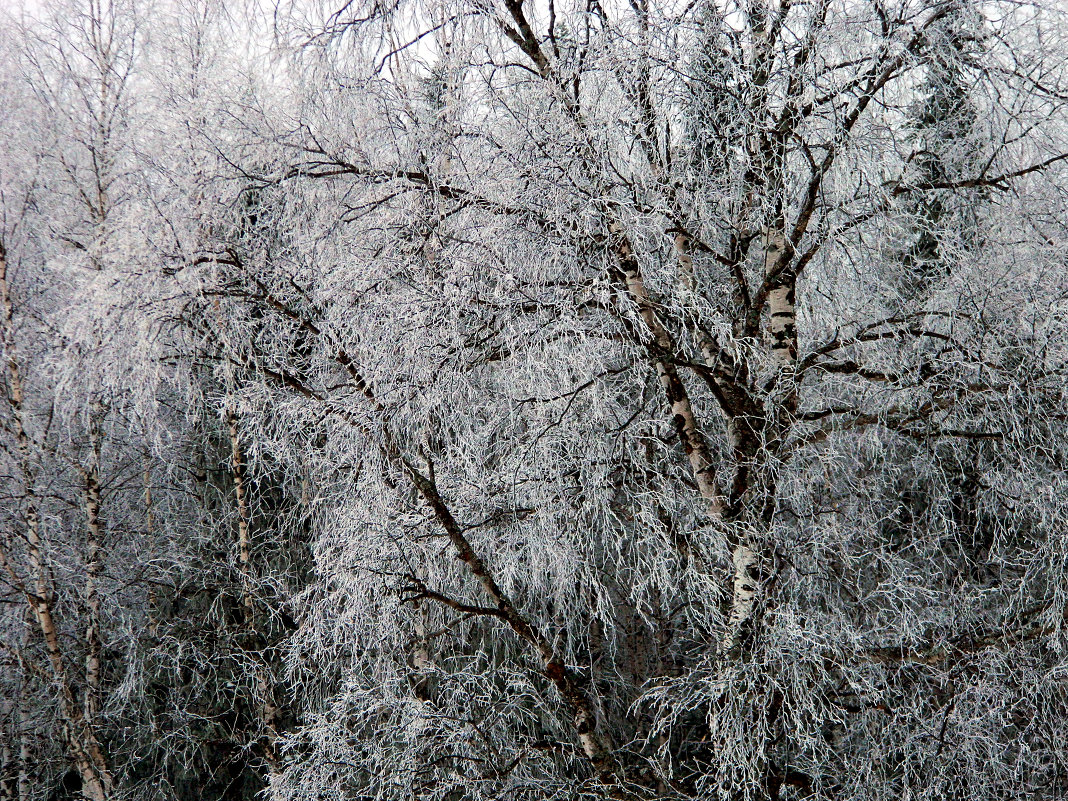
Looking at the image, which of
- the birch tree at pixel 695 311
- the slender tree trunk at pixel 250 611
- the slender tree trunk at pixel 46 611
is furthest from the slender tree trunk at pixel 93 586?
the birch tree at pixel 695 311

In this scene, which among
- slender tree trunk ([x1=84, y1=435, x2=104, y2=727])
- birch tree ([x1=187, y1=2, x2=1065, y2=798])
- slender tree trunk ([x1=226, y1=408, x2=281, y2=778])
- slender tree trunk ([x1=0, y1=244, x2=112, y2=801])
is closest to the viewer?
birch tree ([x1=187, y1=2, x2=1065, y2=798])

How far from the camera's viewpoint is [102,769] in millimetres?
6324

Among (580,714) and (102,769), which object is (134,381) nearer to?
(580,714)

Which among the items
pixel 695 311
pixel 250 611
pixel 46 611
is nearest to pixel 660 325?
pixel 695 311

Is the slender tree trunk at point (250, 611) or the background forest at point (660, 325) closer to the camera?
the background forest at point (660, 325)

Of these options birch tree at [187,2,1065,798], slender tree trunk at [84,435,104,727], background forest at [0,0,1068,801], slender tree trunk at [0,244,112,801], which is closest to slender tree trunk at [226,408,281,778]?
slender tree trunk at [84,435,104,727]

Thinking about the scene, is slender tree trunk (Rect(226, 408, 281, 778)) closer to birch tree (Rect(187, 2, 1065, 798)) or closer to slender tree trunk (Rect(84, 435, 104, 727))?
slender tree trunk (Rect(84, 435, 104, 727))

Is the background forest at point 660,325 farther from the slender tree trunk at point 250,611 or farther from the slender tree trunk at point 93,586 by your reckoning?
the slender tree trunk at point 93,586

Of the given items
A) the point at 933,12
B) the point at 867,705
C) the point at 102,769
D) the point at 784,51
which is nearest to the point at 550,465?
the point at 867,705

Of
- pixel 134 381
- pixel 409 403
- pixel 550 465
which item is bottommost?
pixel 550 465

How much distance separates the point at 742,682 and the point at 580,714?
98cm

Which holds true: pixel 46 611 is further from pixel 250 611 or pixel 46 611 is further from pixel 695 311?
pixel 695 311

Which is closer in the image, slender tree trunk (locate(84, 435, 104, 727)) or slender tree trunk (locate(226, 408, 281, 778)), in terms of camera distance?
slender tree trunk (locate(84, 435, 104, 727))

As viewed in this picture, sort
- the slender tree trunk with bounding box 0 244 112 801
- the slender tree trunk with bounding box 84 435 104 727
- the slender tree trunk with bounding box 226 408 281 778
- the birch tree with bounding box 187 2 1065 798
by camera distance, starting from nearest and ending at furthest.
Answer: the birch tree with bounding box 187 2 1065 798
the slender tree trunk with bounding box 0 244 112 801
the slender tree trunk with bounding box 84 435 104 727
the slender tree trunk with bounding box 226 408 281 778
